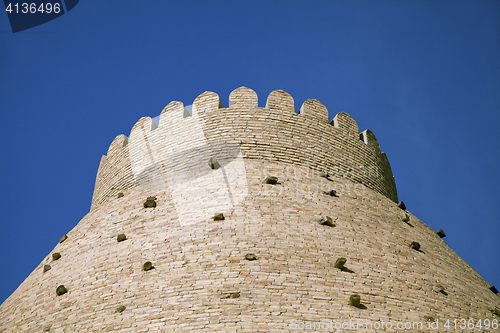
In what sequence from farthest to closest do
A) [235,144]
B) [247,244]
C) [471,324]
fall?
[235,144]
[247,244]
[471,324]

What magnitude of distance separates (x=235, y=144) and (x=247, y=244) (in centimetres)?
357

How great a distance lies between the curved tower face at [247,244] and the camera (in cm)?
741

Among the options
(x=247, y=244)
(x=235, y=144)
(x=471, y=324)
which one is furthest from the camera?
(x=235, y=144)

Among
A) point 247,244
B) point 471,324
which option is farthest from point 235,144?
point 471,324

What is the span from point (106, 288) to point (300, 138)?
579cm

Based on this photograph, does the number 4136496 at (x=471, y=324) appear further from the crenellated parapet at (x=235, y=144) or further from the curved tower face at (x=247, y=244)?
the crenellated parapet at (x=235, y=144)

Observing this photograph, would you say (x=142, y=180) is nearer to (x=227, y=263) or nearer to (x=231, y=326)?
(x=227, y=263)

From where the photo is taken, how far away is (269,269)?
8.03 meters

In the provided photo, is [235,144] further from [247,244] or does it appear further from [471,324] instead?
[471,324]

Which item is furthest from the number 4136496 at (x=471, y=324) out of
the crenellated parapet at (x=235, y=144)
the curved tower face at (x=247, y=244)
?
the crenellated parapet at (x=235, y=144)

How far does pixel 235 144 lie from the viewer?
38.4 feet

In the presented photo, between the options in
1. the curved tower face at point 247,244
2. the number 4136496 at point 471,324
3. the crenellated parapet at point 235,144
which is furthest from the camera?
the crenellated parapet at point 235,144

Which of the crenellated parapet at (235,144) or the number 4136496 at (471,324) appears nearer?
the number 4136496 at (471,324)

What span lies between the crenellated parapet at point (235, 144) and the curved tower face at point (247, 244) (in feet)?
0.12
